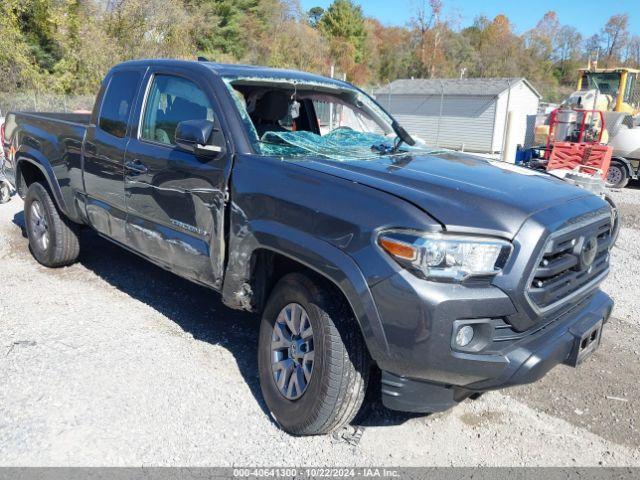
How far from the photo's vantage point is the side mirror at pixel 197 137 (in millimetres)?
3393

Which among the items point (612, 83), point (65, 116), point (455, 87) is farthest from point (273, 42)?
point (65, 116)

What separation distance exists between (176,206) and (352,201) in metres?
1.49

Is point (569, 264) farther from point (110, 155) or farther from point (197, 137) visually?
point (110, 155)

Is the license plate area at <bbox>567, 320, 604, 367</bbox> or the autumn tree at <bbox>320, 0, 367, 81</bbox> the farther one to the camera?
the autumn tree at <bbox>320, 0, 367, 81</bbox>

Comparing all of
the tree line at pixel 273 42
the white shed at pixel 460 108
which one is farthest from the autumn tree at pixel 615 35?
the white shed at pixel 460 108

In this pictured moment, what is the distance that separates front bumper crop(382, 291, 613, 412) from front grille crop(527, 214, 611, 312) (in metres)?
0.15

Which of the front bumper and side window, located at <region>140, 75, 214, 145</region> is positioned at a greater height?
side window, located at <region>140, 75, 214, 145</region>

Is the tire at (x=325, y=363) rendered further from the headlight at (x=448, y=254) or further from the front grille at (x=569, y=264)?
the front grille at (x=569, y=264)

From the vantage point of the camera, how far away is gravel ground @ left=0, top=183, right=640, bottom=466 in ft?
9.95

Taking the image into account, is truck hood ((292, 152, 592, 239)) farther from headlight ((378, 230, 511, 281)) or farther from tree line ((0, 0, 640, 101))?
tree line ((0, 0, 640, 101))

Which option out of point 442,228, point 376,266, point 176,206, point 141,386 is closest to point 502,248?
point 442,228

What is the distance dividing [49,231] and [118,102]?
176 centimetres

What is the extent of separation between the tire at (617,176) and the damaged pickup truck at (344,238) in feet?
36.5

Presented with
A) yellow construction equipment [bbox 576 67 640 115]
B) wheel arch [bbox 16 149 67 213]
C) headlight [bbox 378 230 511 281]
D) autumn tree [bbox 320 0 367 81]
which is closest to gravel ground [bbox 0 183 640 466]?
→ wheel arch [bbox 16 149 67 213]
